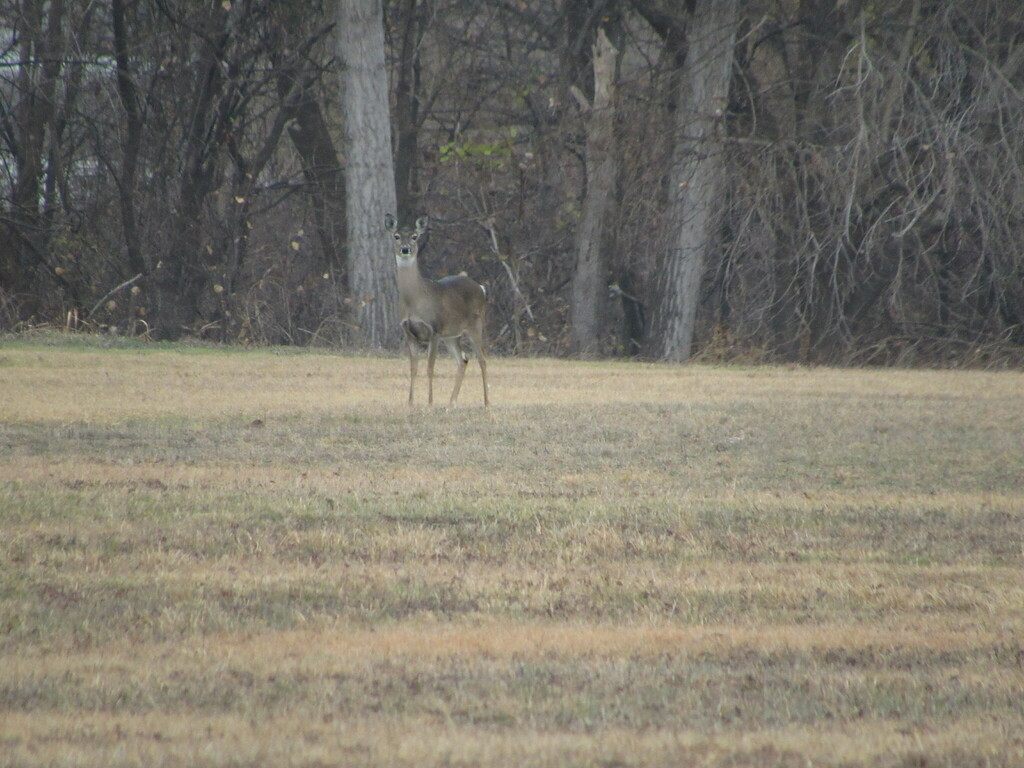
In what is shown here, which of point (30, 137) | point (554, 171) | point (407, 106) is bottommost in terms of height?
point (554, 171)

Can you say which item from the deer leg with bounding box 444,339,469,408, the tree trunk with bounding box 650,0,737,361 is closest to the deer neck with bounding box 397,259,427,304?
the deer leg with bounding box 444,339,469,408

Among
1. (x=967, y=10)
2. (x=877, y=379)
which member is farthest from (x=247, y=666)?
(x=967, y=10)

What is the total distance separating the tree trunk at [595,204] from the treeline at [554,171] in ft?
0.18

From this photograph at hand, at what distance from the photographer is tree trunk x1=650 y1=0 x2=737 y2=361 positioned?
22.2 metres

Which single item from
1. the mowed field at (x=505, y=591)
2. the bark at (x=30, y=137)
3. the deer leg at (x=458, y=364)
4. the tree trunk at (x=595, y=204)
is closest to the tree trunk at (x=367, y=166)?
the tree trunk at (x=595, y=204)

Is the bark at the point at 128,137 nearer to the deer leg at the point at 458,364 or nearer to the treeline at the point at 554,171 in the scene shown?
the treeline at the point at 554,171

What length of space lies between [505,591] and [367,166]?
1712cm

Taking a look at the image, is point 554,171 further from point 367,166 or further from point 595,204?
point 367,166

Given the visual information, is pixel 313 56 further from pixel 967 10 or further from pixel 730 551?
pixel 730 551

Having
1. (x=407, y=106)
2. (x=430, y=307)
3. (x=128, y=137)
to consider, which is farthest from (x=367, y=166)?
(x=430, y=307)

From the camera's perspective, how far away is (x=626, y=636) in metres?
5.61

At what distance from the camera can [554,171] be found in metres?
27.7

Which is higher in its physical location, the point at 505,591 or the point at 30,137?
→ the point at 30,137

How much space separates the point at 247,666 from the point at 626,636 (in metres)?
1.47
